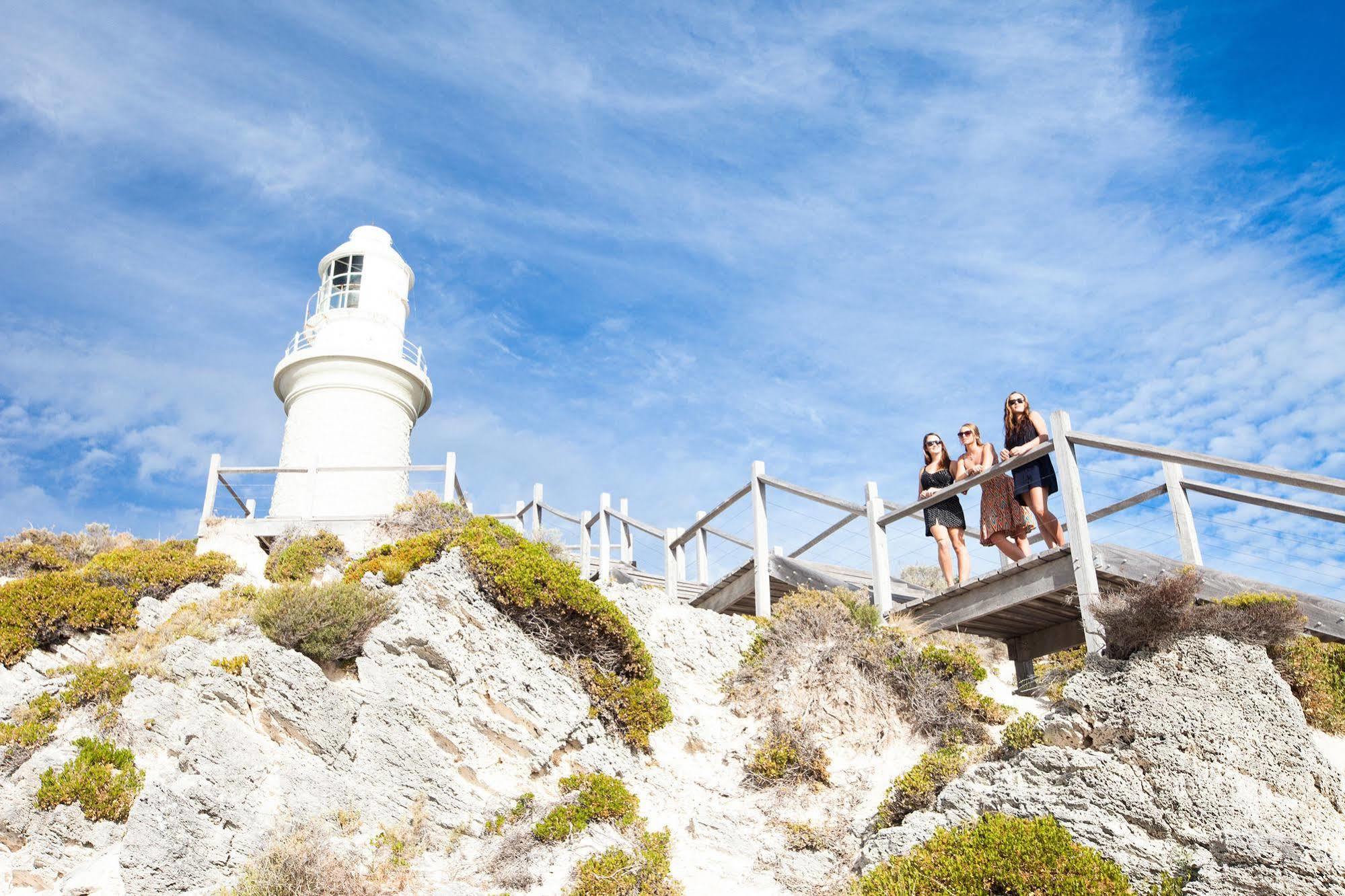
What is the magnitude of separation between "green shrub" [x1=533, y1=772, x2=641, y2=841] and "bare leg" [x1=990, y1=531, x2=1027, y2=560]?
4150mm

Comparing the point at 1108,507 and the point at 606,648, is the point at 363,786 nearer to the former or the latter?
the point at 606,648

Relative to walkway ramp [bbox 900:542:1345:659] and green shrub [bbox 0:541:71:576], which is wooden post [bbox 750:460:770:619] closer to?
walkway ramp [bbox 900:542:1345:659]

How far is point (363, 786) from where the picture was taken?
7.92 meters

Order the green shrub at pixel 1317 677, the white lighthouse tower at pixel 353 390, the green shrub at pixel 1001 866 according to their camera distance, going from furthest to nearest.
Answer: the white lighthouse tower at pixel 353 390 → the green shrub at pixel 1317 677 → the green shrub at pixel 1001 866

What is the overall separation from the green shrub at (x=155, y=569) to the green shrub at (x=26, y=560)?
3.38ft

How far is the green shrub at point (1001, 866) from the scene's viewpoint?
227 inches

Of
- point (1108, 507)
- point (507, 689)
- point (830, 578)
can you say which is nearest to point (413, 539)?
point (507, 689)

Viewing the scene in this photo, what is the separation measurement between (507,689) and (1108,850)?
520 centimetres

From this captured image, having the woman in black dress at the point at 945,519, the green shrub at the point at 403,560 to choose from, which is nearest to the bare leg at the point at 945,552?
the woman in black dress at the point at 945,519

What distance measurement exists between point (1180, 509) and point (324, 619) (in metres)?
7.60

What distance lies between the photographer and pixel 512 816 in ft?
26.2

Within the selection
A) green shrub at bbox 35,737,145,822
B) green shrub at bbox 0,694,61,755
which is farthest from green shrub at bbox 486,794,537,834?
green shrub at bbox 0,694,61,755

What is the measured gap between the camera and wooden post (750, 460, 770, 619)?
10734 millimetres

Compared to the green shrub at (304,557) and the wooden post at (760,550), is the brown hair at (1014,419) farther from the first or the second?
the green shrub at (304,557)
